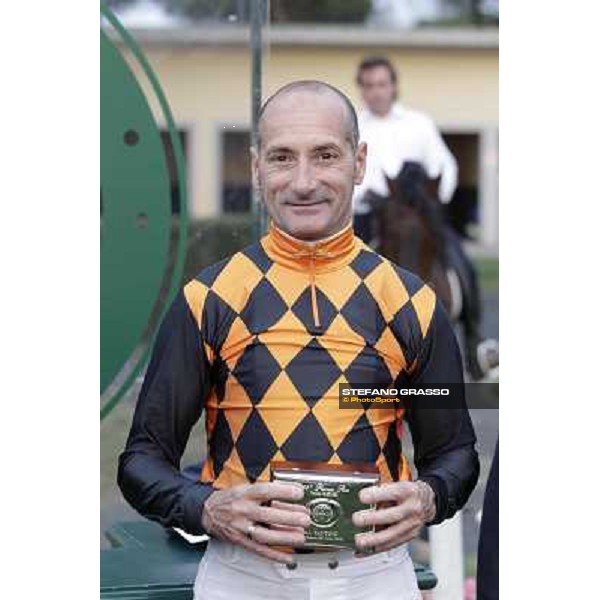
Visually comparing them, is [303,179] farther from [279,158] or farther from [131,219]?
[131,219]

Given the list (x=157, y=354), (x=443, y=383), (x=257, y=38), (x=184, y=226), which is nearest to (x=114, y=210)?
(x=184, y=226)

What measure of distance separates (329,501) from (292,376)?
7.0 inches

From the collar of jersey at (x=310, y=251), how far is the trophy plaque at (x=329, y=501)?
28cm

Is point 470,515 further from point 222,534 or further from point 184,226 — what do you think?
point 222,534

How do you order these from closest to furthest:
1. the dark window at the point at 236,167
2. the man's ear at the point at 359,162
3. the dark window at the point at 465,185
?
the man's ear at the point at 359,162
the dark window at the point at 236,167
the dark window at the point at 465,185

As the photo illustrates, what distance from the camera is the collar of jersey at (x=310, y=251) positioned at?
2.07m

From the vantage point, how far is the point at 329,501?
198cm

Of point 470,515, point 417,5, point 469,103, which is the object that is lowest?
point 470,515

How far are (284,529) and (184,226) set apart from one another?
0.76m

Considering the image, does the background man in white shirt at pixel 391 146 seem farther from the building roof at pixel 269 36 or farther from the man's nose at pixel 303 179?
the man's nose at pixel 303 179

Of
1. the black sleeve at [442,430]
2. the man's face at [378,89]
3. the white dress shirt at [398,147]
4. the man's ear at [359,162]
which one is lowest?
the black sleeve at [442,430]

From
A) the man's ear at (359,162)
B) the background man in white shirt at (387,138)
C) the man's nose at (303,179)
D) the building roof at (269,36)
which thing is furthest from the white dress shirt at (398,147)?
the man's nose at (303,179)

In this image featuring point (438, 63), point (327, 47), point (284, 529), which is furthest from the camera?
point (438, 63)

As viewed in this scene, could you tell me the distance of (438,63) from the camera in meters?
3.28
